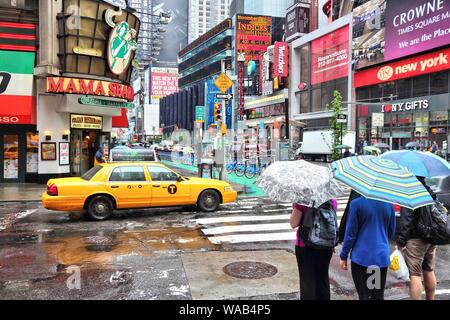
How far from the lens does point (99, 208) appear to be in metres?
10.6

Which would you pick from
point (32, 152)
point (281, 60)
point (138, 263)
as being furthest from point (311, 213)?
point (281, 60)

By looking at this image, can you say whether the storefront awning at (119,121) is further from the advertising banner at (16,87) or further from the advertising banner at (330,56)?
the advertising banner at (330,56)

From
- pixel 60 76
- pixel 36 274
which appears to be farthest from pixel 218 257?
pixel 60 76

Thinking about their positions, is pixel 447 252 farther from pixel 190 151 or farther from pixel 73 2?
pixel 190 151

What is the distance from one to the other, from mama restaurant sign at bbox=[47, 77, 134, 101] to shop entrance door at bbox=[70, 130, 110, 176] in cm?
292

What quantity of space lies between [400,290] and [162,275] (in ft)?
11.0

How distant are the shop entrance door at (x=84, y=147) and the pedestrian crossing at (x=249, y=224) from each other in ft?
36.5

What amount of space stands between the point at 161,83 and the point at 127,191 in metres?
141

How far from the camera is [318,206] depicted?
3936 mm

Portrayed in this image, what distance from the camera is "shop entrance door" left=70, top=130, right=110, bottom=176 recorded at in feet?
70.0

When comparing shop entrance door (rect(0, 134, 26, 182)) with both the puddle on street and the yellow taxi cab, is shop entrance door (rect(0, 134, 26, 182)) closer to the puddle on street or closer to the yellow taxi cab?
the yellow taxi cab

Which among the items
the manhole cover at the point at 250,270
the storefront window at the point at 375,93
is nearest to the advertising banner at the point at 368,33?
the storefront window at the point at 375,93

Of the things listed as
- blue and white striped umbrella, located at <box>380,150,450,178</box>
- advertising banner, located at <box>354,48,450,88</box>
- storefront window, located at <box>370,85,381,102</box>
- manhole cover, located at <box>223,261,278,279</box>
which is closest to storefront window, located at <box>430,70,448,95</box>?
advertising banner, located at <box>354,48,450,88</box>

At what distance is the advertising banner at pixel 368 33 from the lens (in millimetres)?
37344
